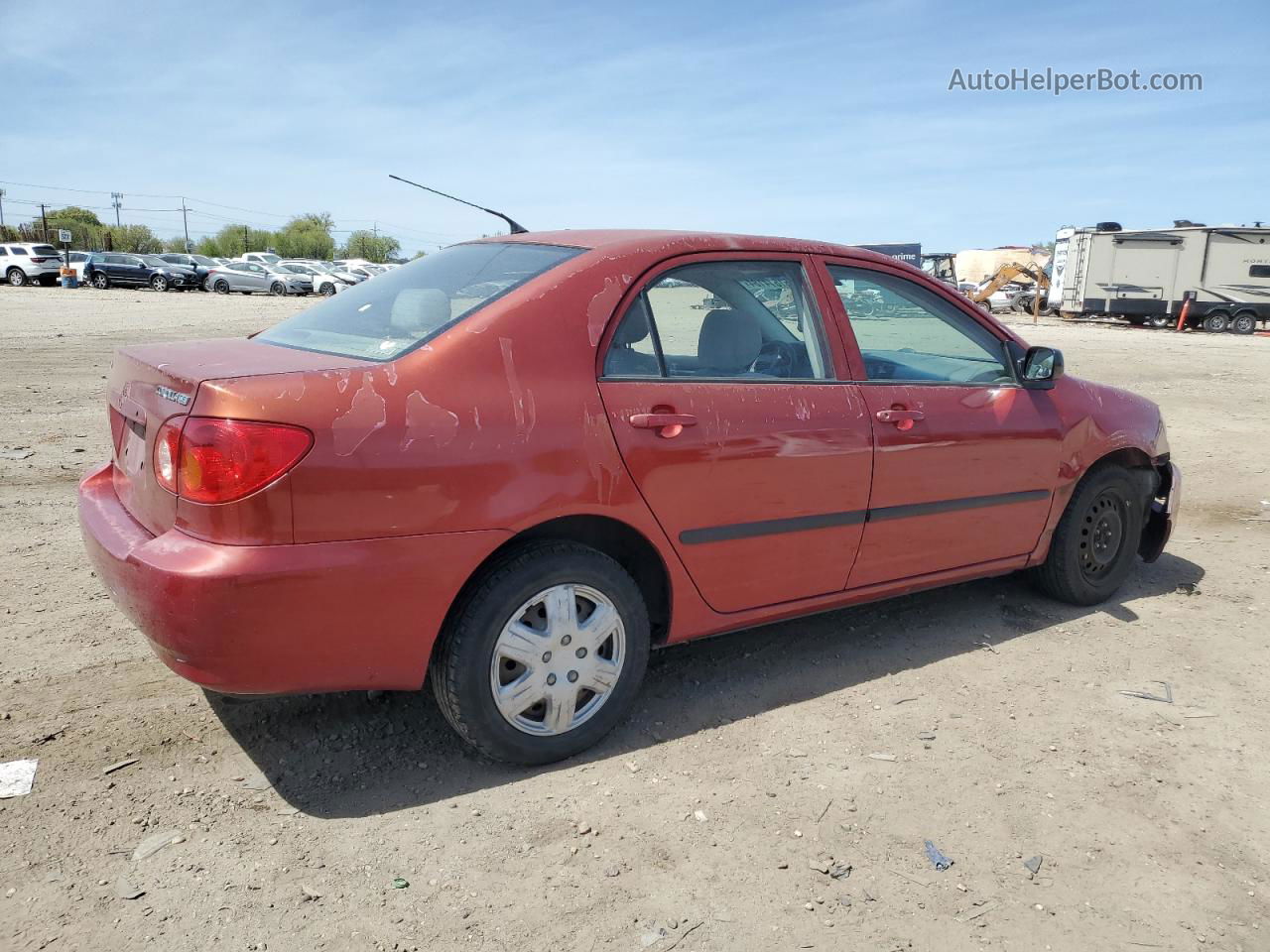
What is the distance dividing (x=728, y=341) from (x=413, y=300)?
1.10 m

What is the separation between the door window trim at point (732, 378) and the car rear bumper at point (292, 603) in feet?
2.40

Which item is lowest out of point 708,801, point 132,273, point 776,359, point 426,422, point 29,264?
point 708,801

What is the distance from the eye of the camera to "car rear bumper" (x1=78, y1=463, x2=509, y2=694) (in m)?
2.50

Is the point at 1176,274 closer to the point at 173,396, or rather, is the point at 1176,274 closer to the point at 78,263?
the point at 173,396

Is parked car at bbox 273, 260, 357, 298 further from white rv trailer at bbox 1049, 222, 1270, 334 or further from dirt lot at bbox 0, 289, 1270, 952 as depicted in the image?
dirt lot at bbox 0, 289, 1270, 952

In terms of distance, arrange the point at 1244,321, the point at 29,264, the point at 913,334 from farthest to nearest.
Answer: the point at 29,264, the point at 1244,321, the point at 913,334

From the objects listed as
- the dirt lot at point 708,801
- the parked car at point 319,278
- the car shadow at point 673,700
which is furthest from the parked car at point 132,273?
the car shadow at point 673,700

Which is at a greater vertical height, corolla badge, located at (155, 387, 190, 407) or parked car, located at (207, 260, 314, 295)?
corolla badge, located at (155, 387, 190, 407)

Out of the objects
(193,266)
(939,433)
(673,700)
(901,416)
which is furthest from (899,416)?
(193,266)

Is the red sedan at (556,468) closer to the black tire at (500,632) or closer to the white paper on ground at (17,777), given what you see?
the black tire at (500,632)

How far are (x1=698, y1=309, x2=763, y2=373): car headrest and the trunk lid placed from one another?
121cm

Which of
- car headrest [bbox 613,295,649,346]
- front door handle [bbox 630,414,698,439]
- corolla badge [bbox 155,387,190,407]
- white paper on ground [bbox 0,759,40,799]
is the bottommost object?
white paper on ground [bbox 0,759,40,799]

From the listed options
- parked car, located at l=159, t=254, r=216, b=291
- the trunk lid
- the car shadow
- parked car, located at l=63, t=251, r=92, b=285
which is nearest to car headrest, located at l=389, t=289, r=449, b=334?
the trunk lid

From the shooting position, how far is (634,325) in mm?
3166
